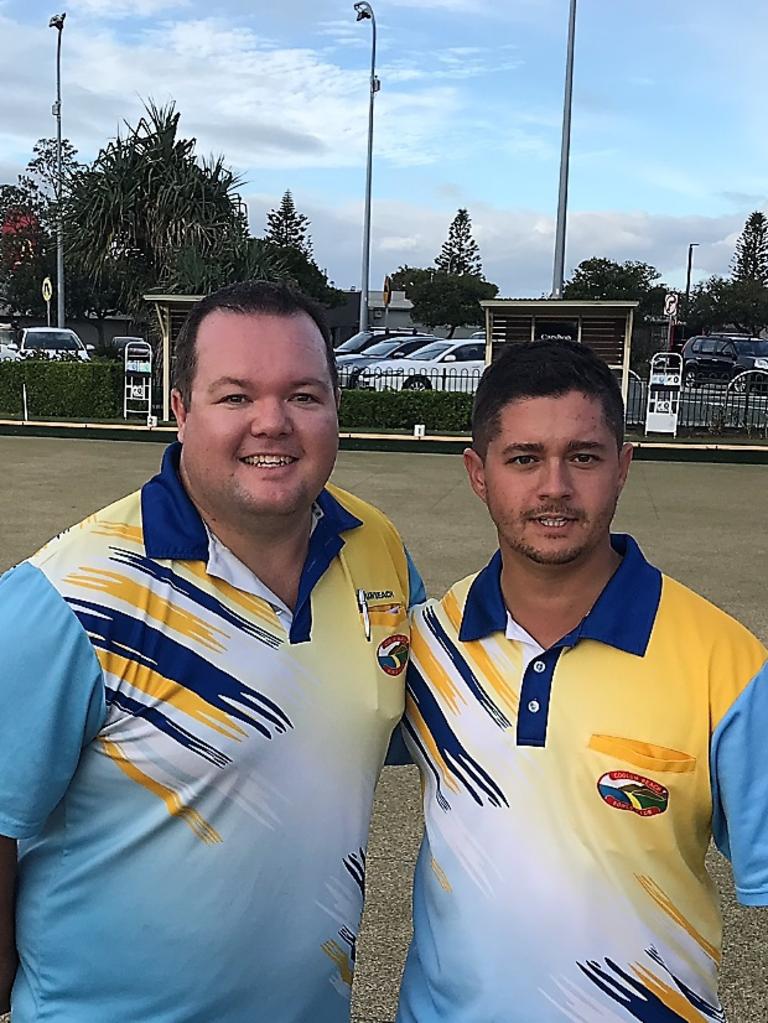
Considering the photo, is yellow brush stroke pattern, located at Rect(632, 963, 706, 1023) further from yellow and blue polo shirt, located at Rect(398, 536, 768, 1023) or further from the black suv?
the black suv

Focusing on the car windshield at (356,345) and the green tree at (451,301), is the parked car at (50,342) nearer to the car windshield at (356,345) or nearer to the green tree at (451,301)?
the car windshield at (356,345)

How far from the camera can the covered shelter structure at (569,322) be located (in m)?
17.4

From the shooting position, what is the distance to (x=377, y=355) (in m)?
24.2

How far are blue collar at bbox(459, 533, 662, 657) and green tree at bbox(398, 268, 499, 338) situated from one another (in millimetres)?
51375

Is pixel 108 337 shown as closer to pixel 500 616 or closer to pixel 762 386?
pixel 762 386

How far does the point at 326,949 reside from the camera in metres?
1.68

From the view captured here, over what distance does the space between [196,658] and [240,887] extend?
36cm

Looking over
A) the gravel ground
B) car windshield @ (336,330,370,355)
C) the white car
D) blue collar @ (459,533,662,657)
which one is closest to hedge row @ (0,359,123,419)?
the gravel ground

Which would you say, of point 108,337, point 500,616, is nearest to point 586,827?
point 500,616

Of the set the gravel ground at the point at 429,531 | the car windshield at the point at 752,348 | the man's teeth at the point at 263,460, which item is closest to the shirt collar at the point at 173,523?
the man's teeth at the point at 263,460

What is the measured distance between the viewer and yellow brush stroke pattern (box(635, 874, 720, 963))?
1.54m

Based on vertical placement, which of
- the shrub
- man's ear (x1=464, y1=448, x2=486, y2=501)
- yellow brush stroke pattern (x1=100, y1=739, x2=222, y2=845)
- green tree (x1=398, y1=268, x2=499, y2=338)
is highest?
green tree (x1=398, y1=268, x2=499, y2=338)

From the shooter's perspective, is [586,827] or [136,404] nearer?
[586,827]

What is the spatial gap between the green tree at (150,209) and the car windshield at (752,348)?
1814cm
